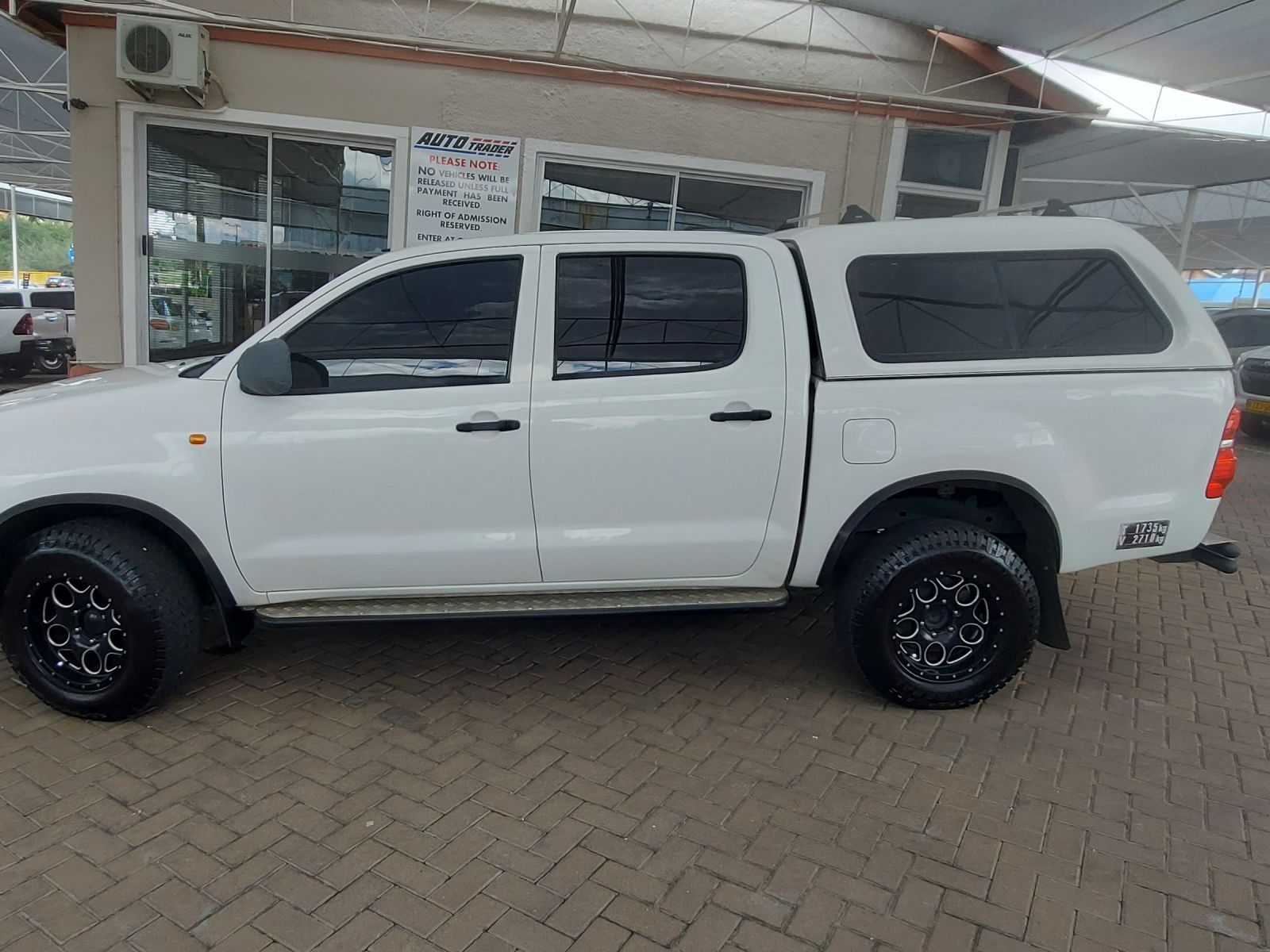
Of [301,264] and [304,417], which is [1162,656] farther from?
[301,264]

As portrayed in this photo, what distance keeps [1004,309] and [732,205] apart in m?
5.26

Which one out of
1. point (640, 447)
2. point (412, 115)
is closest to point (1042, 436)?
point (640, 447)

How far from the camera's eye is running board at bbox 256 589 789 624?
344 centimetres

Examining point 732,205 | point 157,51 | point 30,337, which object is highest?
point 157,51

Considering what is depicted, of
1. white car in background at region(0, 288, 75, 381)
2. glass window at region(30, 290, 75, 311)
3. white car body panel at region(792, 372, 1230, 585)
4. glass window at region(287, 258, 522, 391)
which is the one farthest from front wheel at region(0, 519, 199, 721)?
glass window at region(30, 290, 75, 311)

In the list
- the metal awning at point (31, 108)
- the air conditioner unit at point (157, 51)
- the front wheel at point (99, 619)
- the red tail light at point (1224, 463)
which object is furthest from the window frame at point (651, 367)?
the metal awning at point (31, 108)

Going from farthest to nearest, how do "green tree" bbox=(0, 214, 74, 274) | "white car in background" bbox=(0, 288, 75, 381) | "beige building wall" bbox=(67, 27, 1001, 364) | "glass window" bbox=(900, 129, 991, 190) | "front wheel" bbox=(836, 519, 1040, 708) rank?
"green tree" bbox=(0, 214, 74, 274)
"white car in background" bbox=(0, 288, 75, 381)
"glass window" bbox=(900, 129, 991, 190)
"beige building wall" bbox=(67, 27, 1001, 364)
"front wheel" bbox=(836, 519, 1040, 708)

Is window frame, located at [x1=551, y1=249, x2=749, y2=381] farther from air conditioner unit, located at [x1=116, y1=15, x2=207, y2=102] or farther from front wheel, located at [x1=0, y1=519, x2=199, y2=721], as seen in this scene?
air conditioner unit, located at [x1=116, y1=15, x2=207, y2=102]

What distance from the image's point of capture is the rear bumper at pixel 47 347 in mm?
13758

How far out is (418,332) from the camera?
348 centimetres

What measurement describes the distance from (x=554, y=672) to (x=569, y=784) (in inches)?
35.3

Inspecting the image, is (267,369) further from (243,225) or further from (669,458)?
(243,225)

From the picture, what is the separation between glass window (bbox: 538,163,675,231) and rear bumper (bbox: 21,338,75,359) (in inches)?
394

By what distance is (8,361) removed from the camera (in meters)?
13.6
